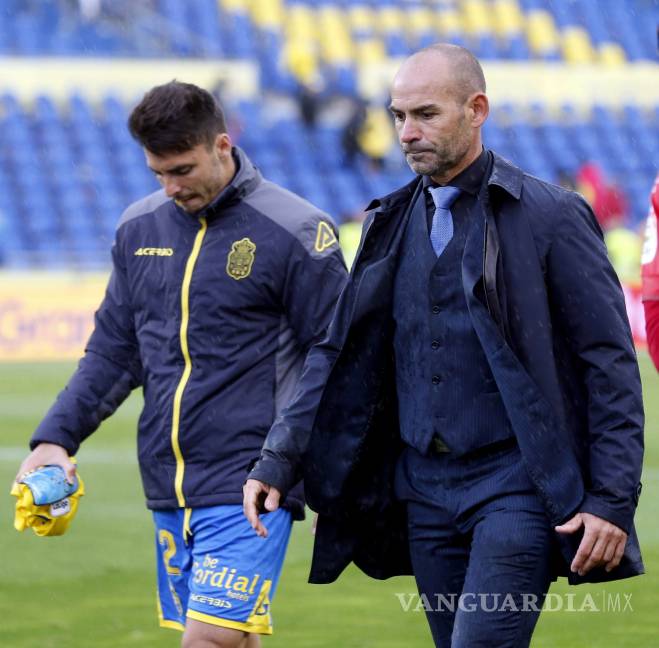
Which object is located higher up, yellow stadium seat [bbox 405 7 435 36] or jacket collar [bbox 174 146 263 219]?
yellow stadium seat [bbox 405 7 435 36]

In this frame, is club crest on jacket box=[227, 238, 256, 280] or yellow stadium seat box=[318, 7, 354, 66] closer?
club crest on jacket box=[227, 238, 256, 280]

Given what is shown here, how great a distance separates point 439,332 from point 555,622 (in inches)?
121

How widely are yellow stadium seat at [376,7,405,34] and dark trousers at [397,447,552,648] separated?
24168 mm

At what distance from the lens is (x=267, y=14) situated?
26.3m

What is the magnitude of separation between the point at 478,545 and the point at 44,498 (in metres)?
1.42

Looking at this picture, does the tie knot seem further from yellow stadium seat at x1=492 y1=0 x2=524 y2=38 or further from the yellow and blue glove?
yellow stadium seat at x1=492 y1=0 x2=524 y2=38

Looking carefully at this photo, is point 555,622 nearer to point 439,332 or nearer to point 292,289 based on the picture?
point 292,289

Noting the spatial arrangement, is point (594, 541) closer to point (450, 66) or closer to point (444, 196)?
point (444, 196)

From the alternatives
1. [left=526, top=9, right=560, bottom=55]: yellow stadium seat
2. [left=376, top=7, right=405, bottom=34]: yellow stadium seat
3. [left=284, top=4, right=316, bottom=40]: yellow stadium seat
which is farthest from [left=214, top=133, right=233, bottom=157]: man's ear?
[left=526, top=9, right=560, bottom=55]: yellow stadium seat


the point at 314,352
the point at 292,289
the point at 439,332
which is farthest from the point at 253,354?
the point at 439,332

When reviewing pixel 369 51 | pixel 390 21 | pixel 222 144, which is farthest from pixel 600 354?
pixel 390 21

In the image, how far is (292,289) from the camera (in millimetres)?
4219

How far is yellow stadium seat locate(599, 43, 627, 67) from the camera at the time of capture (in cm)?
2806

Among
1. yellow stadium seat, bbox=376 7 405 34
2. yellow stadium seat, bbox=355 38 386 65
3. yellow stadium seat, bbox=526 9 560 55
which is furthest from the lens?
yellow stadium seat, bbox=526 9 560 55
